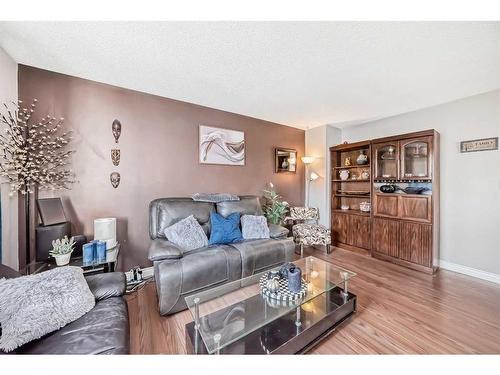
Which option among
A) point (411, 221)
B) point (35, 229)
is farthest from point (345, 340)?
point (35, 229)

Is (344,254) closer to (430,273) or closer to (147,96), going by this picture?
(430,273)

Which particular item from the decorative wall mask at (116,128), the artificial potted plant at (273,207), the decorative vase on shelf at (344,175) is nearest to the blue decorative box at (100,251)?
the decorative wall mask at (116,128)

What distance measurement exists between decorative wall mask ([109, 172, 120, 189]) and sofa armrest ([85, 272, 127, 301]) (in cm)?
125

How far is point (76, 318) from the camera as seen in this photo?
115 centimetres

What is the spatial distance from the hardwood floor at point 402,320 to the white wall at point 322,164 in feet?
5.17

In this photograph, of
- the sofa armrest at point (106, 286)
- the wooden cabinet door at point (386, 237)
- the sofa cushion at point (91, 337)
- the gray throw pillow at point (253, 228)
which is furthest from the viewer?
the wooden cabinet door at point (386, 237)

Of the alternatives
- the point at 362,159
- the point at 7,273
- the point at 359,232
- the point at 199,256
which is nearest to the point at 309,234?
the point at 359,232

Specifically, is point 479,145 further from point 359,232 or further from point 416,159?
point 359,232

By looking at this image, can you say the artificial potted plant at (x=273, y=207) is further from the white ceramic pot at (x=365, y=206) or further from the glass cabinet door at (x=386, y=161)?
the glass cabinet door at (x=386, y=161)

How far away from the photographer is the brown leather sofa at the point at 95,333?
0.96 metres

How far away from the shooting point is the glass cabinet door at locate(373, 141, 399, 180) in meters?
3.05

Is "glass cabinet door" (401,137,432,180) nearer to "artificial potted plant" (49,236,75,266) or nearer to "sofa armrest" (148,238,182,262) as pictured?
"sofa armrest" (148,238,182,262)

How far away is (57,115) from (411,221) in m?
4.53

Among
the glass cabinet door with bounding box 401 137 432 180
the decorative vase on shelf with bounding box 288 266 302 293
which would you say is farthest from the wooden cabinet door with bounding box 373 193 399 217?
the decorative vase on shelf with bounding box 288 266 302 293
